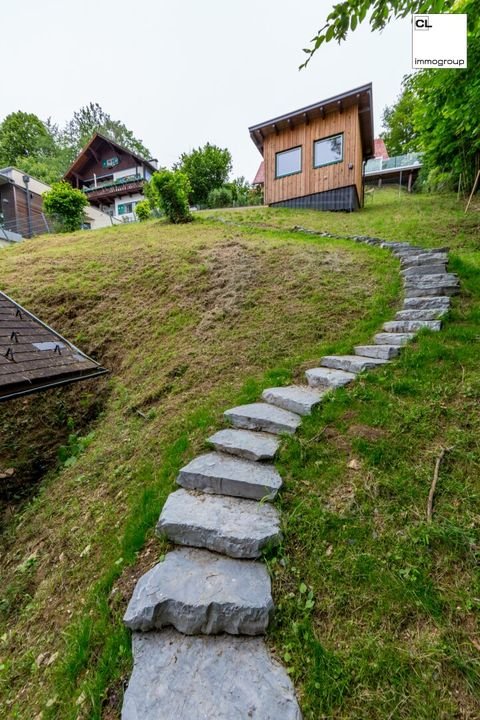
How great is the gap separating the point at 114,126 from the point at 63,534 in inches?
1846

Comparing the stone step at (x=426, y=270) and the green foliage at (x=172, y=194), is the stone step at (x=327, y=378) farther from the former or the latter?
the green foliage at (x=172, y=194)

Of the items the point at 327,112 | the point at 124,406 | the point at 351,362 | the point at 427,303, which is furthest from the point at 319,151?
the point at 124,406

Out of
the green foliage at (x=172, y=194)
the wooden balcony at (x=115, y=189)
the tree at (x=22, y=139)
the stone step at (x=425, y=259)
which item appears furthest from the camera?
the tree at (x=22, y=139)

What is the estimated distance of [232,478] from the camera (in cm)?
196

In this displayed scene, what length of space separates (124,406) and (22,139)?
43141 mm

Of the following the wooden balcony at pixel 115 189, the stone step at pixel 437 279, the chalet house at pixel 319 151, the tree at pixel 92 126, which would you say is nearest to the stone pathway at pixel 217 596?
the stone step at pixel 437 279

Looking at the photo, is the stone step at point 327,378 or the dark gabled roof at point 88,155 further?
the dark gabled roof at point 88,155

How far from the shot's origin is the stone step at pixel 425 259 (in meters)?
4.88

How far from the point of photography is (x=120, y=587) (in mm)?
1659

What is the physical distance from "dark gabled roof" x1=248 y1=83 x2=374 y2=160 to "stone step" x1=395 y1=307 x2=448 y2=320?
407 inches

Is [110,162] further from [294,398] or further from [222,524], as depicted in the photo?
[222,524]

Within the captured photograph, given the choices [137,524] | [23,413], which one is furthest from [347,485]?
[23,413]

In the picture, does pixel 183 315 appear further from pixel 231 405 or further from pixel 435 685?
pixel 435 685

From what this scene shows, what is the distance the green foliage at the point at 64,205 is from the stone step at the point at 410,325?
47.7 ft
